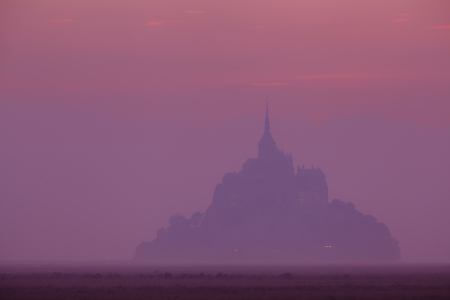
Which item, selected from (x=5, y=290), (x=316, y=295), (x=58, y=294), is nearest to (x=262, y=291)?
(x=316, y=295)

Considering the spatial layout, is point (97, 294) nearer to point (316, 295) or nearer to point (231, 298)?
point (231, 298)

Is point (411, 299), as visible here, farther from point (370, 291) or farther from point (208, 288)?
point (208, 288)

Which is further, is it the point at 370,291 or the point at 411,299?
the point at 370,291

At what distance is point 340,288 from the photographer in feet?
263

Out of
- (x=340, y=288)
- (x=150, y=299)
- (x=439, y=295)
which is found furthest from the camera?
(x=340, y=288)

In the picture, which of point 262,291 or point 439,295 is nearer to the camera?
point 439,295

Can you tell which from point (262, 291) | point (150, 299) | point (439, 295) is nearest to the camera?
point (150, 299)

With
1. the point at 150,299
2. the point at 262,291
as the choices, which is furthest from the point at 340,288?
the point at 150,299

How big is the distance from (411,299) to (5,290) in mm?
39801

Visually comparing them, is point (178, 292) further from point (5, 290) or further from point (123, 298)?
point (5, 290)

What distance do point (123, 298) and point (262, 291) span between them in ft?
49.3

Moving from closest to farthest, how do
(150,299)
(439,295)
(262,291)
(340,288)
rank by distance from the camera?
(150,299)
(439,295)
(262,291)
(340,288)

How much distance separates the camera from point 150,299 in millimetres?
65562

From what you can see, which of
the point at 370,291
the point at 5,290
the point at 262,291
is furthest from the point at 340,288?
the point at 5,290
